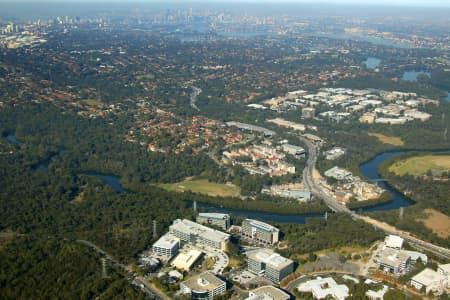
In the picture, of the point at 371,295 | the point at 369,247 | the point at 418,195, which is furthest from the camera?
the point at 418,195

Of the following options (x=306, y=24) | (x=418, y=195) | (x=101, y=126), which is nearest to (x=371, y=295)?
(x=418, y=195)

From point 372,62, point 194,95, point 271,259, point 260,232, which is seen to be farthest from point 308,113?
point 372,62

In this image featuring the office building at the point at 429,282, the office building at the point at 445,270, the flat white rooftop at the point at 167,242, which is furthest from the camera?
the flat white rooftop at the point at 167,242

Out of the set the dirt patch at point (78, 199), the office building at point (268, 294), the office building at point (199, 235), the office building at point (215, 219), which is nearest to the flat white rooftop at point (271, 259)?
the office building at point (268, 294)

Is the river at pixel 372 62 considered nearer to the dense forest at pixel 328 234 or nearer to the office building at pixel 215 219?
the dense forest at pixel 328 234

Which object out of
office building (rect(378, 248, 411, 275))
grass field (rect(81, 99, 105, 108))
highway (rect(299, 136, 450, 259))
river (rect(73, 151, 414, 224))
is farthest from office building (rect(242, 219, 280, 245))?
grass field (rect(81, 99, 105, 108))

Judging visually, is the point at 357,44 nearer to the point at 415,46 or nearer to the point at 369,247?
the point at 415,46

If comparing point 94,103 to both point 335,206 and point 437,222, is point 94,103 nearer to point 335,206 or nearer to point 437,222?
point 335,206
